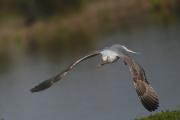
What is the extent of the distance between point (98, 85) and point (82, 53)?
825 centimetres

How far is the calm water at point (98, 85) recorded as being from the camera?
19.7m

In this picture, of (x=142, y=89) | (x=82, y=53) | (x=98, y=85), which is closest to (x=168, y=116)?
(x=142, y=89)

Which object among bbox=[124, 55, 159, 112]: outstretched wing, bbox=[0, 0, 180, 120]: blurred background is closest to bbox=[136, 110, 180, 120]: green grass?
bbox=[124, 55, 159, 112]: outstretched wing

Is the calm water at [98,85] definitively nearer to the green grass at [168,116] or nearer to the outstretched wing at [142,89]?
the green grass at [168,116]

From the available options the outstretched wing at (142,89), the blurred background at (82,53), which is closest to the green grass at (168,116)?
the outstretched wing at (142,89)

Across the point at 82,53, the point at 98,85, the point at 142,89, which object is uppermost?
the point at 82,53

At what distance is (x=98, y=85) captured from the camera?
78.0 ft

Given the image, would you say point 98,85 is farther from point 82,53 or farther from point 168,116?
point 168,116

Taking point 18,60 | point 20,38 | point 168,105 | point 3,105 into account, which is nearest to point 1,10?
point 20,38

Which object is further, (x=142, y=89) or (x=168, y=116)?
(x=168, y=116)

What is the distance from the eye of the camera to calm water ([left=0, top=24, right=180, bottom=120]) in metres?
19.7

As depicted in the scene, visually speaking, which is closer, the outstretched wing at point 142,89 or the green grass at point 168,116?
the outstretched wing at point 142,89

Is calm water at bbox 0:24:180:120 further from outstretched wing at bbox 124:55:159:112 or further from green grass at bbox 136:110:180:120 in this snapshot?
outstretched wing at bbox 124:55:159:112

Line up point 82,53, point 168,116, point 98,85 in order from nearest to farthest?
point 168,116, point 98,85, point 82,53
